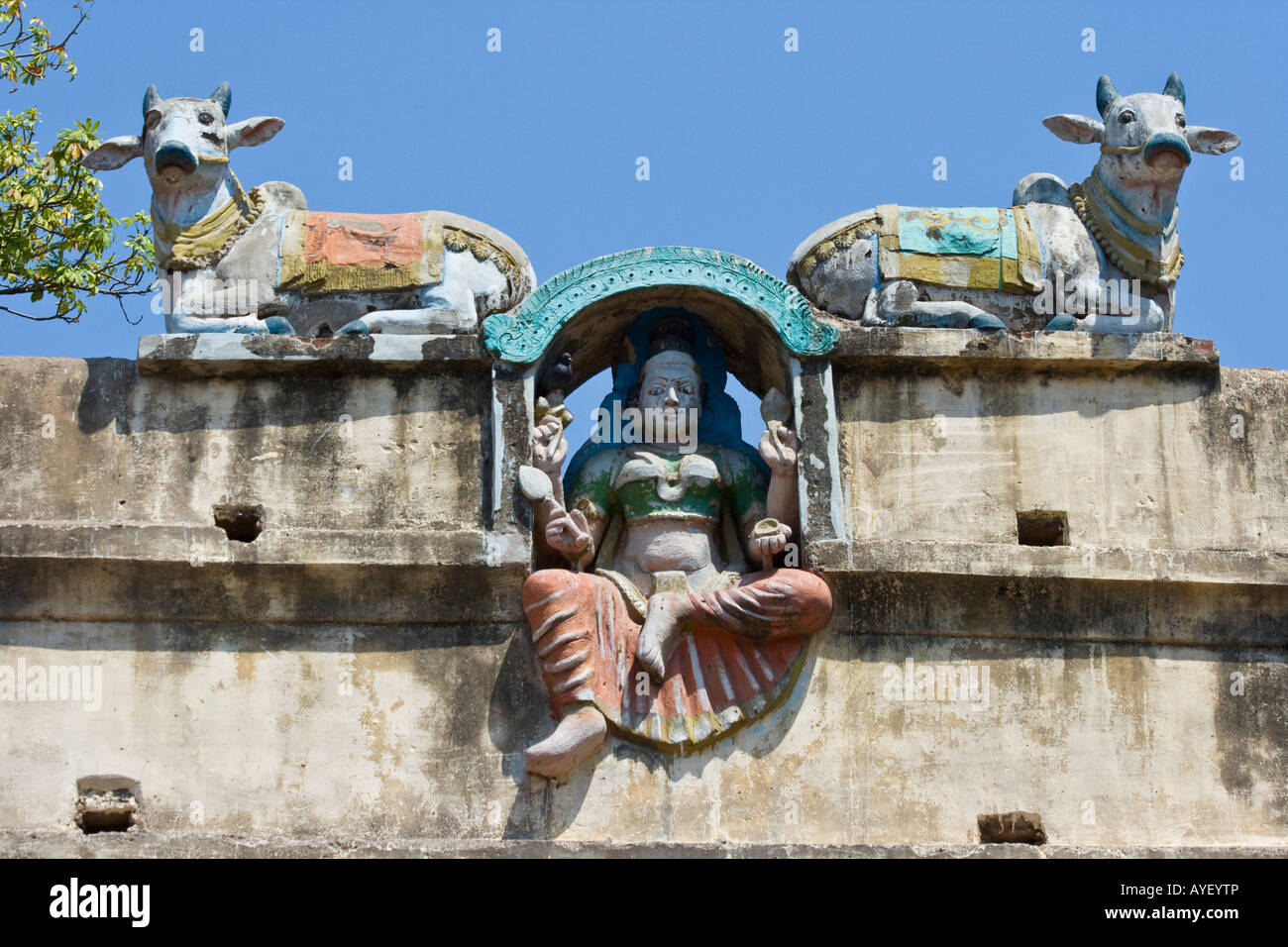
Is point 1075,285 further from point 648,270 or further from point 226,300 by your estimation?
point 226,300

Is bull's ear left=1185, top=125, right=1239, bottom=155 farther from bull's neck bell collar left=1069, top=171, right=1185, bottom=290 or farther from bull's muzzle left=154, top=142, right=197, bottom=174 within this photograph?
bull's muzzle left=154, top=142, right=197, bottom=174

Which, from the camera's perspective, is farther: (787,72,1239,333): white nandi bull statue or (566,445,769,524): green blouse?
(787,72,1239,333): white nandi bull statue

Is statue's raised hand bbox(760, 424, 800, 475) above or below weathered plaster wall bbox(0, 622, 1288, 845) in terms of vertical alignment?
above

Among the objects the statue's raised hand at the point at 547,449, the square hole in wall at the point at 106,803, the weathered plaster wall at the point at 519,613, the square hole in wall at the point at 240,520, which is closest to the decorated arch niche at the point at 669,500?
→ the statue's raised hand at the point at 547,449

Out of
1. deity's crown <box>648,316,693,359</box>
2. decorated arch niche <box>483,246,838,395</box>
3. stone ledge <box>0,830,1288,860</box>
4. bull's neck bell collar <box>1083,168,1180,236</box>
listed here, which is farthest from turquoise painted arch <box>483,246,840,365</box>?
stone ledge <box>0,830,1288,860</box>

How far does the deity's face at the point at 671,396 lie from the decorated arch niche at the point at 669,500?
0.04ft

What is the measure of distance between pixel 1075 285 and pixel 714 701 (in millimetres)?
3869

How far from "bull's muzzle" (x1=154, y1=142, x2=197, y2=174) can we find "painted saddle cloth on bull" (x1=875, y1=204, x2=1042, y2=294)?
4.63m

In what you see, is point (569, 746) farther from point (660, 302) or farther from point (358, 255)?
point (358, 255)

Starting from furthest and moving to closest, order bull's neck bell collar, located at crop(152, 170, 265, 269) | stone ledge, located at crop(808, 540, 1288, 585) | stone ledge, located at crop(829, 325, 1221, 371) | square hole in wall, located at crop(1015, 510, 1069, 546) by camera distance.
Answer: bull's neck bell collar, located at crop(152, 170, 265, 269) → stone ledge, located at crop(829, 325, 1221, 371) → square hole in wall, located at crop(1015, 510, 1069, 546) → stone ledge, located at crop(808, 540, 1288, 585)

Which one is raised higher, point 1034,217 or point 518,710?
point 1034,217

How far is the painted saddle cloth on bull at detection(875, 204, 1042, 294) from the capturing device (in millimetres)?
17547

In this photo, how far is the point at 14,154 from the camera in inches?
826

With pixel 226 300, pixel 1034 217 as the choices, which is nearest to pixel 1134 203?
pixel 1034 217
